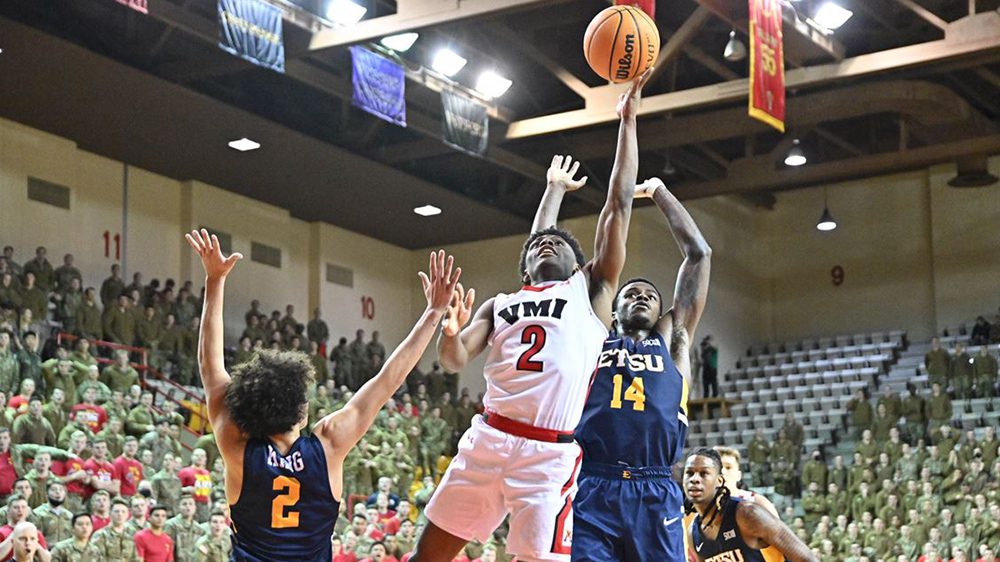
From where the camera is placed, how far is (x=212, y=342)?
4.93 metres

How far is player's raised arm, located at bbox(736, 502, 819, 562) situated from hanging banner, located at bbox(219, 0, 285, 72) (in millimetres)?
10903

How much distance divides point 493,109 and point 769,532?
16.4 metres

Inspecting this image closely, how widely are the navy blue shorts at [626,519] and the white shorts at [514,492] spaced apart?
0.22 meters

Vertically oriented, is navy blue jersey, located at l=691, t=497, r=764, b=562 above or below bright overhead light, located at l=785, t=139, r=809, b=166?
below

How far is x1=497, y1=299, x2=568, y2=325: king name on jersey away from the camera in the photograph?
6406mm

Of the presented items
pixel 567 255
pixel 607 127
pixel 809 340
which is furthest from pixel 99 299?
pixel 567 255

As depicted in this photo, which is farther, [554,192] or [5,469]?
[5,469]

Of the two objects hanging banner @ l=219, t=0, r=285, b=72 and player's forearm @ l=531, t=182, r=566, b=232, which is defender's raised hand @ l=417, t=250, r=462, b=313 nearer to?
player's forearm @ l=531, t=182, r=566, b=232

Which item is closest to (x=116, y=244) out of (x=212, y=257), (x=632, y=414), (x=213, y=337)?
(x=632, y=414)

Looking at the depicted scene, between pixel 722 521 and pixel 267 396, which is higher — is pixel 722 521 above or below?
below

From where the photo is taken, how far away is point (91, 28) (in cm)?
1966

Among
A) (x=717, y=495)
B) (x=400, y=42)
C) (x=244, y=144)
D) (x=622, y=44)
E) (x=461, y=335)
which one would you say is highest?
(x=400, y=42)

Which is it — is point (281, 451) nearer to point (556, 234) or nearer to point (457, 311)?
point (457, 311)

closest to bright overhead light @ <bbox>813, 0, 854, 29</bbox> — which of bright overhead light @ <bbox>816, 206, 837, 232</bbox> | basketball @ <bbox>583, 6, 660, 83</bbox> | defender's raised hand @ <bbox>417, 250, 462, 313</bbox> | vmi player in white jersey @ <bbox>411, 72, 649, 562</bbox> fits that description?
bright overhead light @ <bbox>816, 206, 837, 232</bbox>
